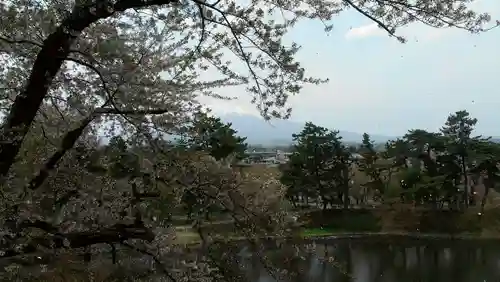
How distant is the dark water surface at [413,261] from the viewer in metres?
12.0

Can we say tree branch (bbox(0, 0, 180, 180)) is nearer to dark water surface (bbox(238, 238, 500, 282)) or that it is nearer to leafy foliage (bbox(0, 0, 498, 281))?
leafy foliage (bbox(0, 0, 498, 281))

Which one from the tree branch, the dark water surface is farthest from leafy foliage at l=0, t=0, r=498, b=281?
the dark water surface

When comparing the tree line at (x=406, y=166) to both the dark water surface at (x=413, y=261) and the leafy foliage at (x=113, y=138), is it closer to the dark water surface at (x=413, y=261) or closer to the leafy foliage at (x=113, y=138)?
the dark water surface at (x=413, y=261)

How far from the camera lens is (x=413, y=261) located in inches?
579

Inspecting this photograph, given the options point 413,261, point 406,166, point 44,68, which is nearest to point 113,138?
point 44,68

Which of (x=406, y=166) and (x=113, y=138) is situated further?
(x=406, y=166)

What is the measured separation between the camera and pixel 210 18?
7.04 feet

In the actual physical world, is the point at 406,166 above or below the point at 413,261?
above

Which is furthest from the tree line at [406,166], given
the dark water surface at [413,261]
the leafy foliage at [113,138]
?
the leafy foliage at [113,138]

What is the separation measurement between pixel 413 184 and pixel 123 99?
18.7m

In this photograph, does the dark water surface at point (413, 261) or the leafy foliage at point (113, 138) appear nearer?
the leafy foliage at point (113, 138)

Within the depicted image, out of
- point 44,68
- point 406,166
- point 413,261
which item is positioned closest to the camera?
point 44,68

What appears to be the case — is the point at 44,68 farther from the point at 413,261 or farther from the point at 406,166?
the point at 406,166

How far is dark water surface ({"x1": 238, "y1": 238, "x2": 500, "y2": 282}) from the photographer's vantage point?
39.5ft
